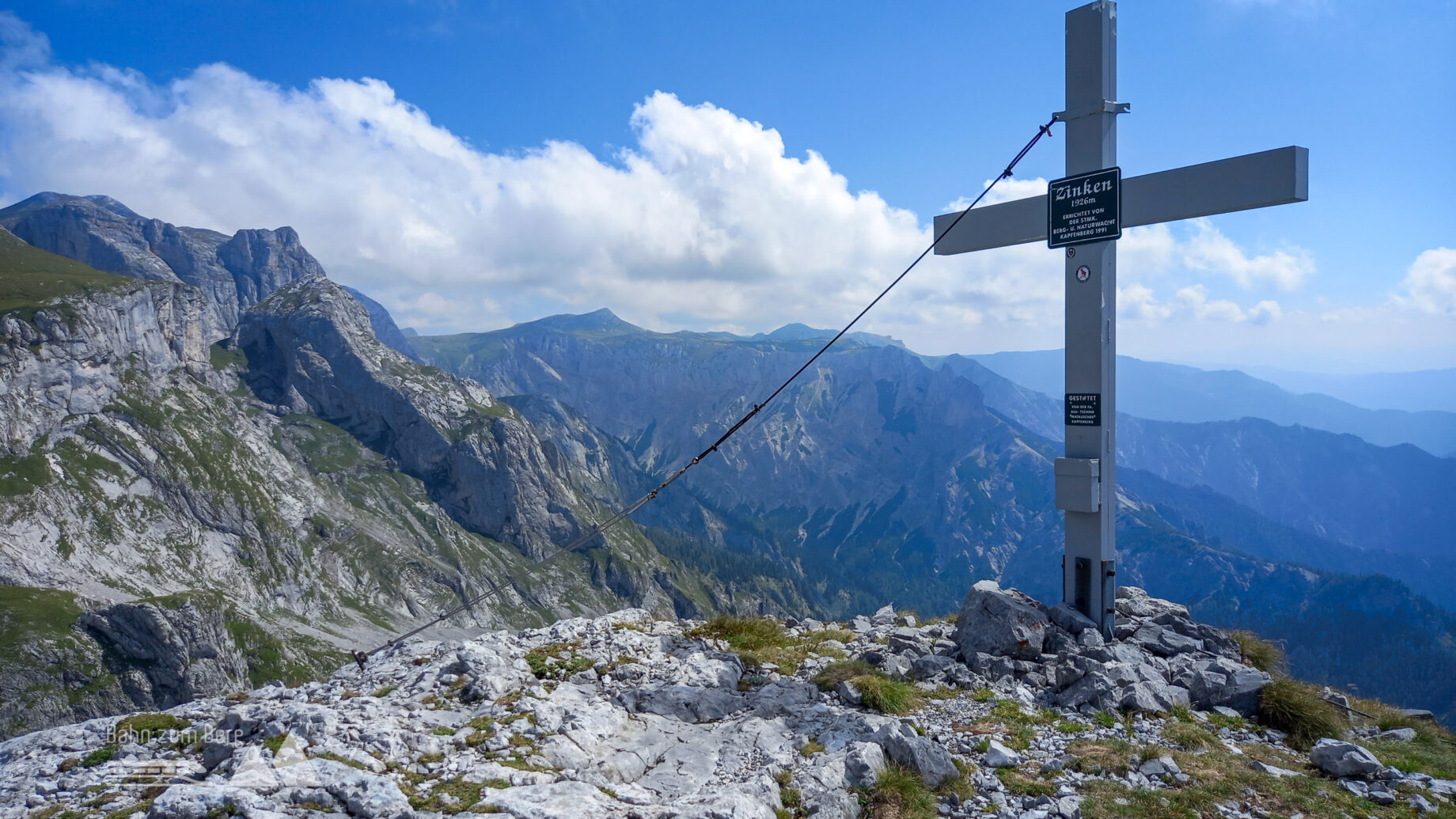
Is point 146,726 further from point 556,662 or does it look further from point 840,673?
point 840,673

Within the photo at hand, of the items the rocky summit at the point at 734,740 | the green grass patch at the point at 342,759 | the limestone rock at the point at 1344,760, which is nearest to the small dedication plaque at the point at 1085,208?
the rocky summit at the point at 734,740

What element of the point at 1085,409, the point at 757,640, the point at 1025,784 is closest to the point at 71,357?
the point at 757,640

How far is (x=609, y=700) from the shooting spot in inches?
424

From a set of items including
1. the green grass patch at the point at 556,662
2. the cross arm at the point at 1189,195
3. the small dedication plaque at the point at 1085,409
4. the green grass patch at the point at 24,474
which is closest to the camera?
the cross arm at the point at 1189,195

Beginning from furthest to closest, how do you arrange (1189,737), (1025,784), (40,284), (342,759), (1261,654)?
(40,284) < (1261,654) < (1189,737) < (1025,784) < (342,759)

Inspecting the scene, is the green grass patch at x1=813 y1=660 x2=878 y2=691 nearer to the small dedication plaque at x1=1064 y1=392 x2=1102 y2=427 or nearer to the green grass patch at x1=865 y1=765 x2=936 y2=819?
the green grass patch at x1=865 y1=765 x2=936 y2=819

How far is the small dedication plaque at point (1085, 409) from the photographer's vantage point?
13.5 metres

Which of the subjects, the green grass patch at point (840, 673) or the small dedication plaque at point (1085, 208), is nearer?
the green grass patch at point (840, 673)

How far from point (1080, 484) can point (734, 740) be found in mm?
8512

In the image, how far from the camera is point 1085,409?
1366 cm

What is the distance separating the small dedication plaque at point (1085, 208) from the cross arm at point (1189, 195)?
174mm

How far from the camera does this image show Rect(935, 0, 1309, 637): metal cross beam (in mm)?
13133

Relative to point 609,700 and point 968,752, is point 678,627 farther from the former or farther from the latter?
point 968,752

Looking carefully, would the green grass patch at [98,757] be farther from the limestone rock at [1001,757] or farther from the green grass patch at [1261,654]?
the green grass patch at [1261,654]
